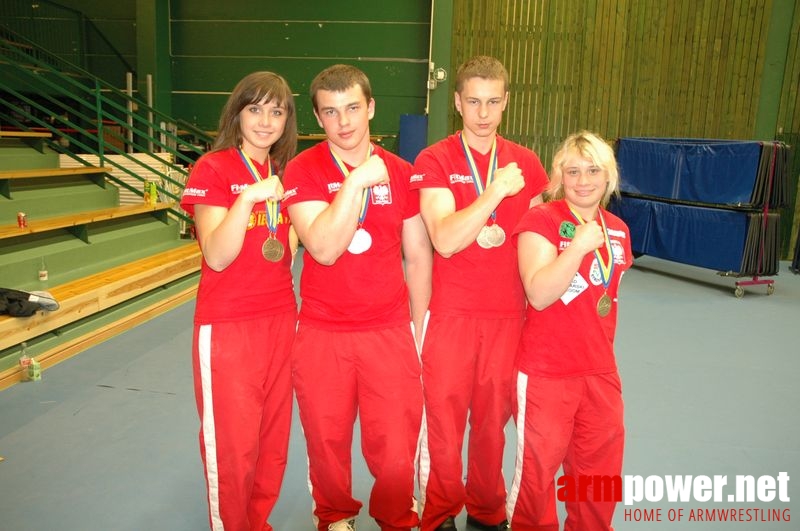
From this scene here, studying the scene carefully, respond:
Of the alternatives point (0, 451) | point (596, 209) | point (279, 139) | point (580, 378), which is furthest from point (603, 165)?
point (0, 451)

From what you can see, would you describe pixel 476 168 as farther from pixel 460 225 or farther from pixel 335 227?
pixel 335 227

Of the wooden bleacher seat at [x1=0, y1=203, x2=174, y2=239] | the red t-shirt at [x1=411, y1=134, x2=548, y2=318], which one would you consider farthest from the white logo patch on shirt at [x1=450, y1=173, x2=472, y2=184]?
the wooden bleacher seat at [x1=0, y1=203, x2=174, y2=239]

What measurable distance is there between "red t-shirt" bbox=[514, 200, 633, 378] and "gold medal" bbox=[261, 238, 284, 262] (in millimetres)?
886

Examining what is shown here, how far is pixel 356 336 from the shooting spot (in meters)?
2.23

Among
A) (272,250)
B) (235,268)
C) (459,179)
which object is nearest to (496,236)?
(459,179)

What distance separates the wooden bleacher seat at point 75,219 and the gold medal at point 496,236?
4307mm

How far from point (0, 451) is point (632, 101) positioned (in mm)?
10756

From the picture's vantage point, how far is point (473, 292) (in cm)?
236

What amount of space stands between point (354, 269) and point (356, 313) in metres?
0.16

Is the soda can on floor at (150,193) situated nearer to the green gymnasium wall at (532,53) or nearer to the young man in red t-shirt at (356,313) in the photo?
the green gymnasium wall at (532,53)

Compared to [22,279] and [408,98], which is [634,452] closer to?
Result: [22,279]

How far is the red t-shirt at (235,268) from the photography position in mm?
2166

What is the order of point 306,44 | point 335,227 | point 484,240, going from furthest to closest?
point 306,44
point 484,240
point 335,227

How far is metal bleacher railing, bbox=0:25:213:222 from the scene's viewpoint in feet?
23.6
